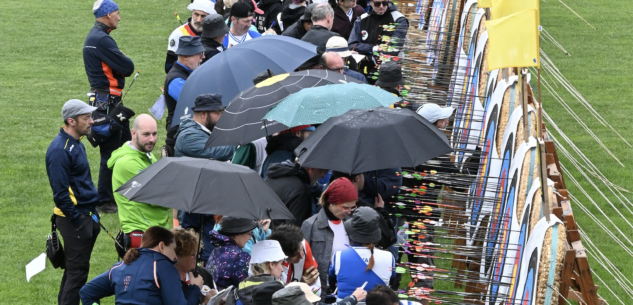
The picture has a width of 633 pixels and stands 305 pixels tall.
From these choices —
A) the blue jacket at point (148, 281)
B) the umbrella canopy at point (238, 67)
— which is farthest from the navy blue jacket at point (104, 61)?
the blue jacket at point (148, 281)

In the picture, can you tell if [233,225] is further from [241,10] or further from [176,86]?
[241,10]

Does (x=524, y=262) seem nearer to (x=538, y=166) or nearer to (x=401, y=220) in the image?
(x=538, y=166)

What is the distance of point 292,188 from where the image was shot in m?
5.20

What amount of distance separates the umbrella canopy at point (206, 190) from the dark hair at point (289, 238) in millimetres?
113

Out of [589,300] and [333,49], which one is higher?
[333,49]

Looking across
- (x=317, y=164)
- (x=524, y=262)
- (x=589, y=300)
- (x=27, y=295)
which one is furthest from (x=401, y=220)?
(x=27, y=295)

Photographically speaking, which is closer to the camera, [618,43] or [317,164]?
[317,164]

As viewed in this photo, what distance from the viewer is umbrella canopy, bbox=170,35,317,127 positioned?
658 centimetres

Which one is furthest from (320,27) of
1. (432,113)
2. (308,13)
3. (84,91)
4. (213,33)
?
(84,91)

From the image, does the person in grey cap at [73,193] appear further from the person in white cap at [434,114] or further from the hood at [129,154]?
the person in white cap at [434,114]

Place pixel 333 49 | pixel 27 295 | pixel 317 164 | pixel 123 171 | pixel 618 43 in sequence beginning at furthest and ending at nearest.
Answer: pixel 618 43 < pixel 333 49 < pixel 27 295 < pixel 123 171 < pixel 317 164

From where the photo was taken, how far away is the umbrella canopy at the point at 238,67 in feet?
21.6

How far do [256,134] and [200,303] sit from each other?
153 centimetres

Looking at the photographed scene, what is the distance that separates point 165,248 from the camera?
4391mm
